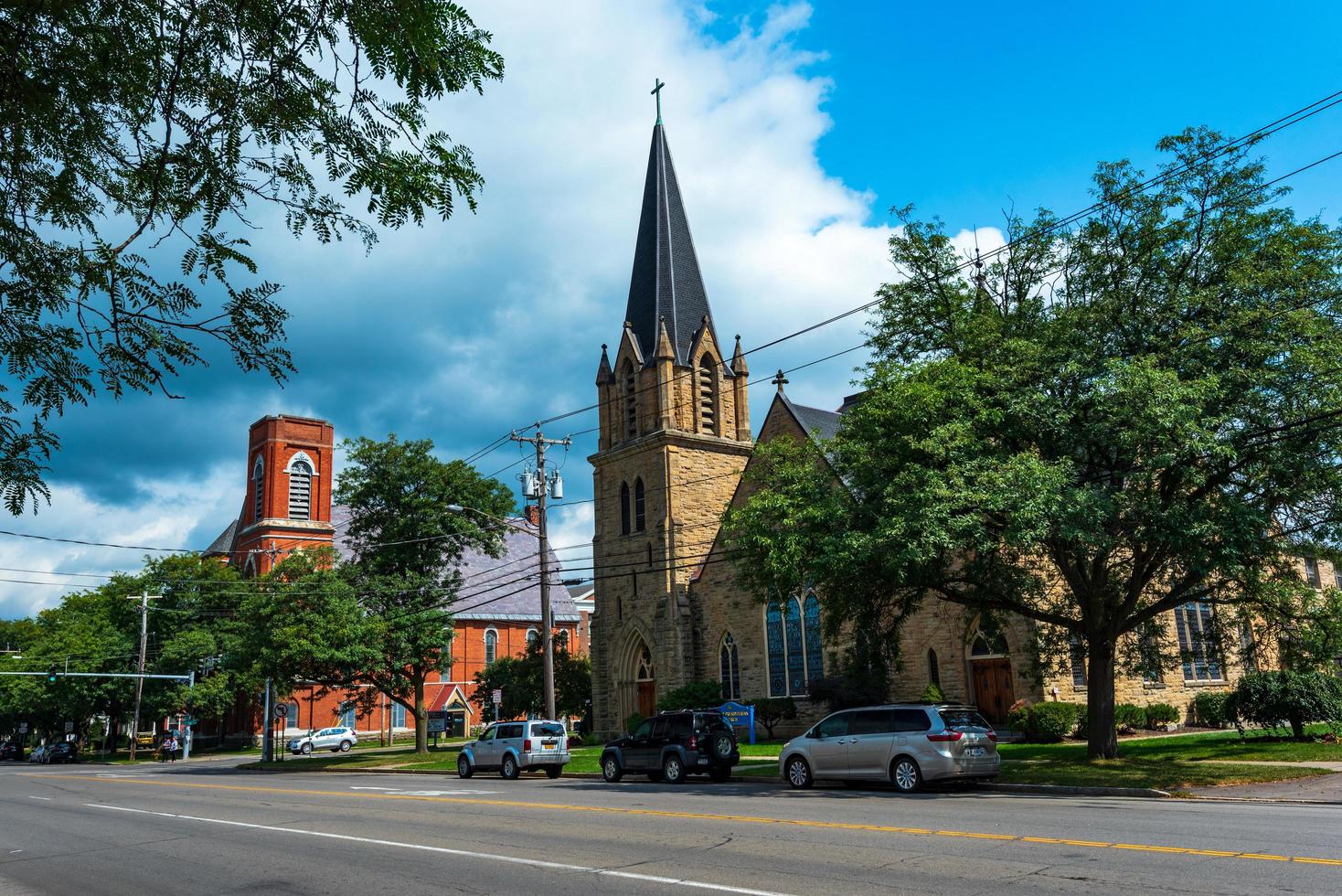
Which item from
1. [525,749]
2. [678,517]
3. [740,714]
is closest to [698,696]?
[740,714]

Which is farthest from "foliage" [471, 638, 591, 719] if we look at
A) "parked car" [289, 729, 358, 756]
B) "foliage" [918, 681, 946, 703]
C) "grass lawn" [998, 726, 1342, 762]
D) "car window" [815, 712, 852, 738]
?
"car window" [815, 712, 852, 738]

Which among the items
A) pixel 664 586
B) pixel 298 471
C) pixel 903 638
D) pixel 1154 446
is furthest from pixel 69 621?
pixel 1154 446

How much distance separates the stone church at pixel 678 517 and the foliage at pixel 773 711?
0.57 meters

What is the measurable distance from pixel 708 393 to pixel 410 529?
1483 cm

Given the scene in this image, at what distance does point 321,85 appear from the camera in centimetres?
555

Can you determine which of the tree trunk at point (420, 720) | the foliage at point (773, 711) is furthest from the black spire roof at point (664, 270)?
the tree trunk at point (420, 720)

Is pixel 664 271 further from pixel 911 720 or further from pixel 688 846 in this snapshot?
pixel 688 846

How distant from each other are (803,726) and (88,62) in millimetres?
34646

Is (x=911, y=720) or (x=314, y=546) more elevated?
(x=314, y=546)

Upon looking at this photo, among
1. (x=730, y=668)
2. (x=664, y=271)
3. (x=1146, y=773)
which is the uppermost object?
(x=664, y=271)

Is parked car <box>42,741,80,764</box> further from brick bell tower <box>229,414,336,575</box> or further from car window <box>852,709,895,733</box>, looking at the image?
car window <box>852,709,895,733</box>

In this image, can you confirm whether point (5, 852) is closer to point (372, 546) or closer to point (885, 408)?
point (885, 408)

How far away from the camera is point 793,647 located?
38562 millimetres

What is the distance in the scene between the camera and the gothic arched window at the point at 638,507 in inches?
1768
